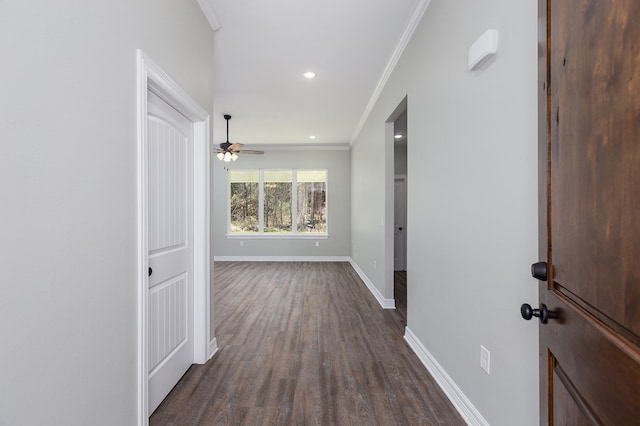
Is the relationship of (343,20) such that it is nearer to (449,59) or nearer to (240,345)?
(449,59)

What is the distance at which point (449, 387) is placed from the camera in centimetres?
200

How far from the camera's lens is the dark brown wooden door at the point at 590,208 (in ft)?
1.87

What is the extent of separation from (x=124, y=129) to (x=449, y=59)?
191 centimetres

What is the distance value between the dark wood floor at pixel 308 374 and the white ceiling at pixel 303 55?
9.04 ft

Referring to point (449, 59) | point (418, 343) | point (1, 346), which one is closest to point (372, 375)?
point (418, 343)

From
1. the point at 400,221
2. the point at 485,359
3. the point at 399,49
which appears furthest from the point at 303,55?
the point at 400,221

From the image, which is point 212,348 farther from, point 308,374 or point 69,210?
point 69,210

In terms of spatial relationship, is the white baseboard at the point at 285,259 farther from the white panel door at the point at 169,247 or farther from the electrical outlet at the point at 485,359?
the electrical outlet at the point at 485,359

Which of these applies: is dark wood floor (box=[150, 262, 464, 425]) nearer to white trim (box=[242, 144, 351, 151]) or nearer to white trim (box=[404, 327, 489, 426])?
white trim (box=[404, 327, 489, 426])

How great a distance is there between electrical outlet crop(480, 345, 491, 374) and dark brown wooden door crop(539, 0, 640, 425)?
65 cm

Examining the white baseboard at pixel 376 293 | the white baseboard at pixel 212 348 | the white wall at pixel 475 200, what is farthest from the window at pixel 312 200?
the white baseboard at pixel 212 348

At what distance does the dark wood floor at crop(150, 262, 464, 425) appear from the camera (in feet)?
6.04

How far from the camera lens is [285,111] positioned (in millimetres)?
4898

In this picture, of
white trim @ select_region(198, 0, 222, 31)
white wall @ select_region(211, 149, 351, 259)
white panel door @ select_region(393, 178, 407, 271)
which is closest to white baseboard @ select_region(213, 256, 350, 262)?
white wall @ select_region(211, 149, 351, 259)
